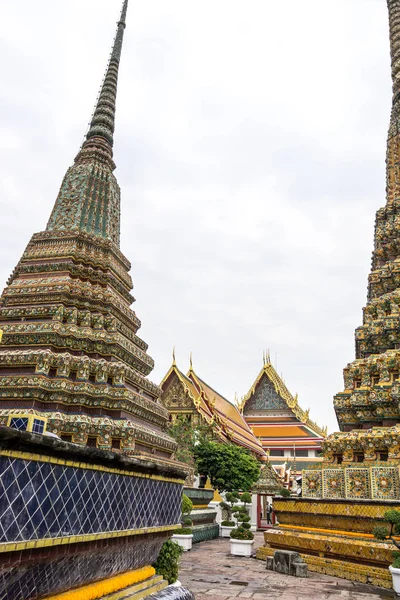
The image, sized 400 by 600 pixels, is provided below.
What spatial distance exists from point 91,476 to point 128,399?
6.39 m

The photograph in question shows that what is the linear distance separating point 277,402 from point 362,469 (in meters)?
24.1

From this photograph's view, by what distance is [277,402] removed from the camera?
3284cm

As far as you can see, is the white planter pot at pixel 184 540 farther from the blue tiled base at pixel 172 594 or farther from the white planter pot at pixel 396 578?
the blue tiled base at pixel 172 594

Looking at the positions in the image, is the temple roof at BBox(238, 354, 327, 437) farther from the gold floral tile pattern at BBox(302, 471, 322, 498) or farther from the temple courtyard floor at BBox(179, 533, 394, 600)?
the temple courtyard floor at BBox(179, 533, 394, 600)

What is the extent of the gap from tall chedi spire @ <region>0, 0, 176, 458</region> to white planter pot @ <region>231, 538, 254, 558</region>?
2.67 meters

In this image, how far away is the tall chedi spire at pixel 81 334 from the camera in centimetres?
844

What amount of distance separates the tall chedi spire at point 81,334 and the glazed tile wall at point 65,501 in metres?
5.27

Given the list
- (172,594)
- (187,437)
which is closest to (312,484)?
(172,594)

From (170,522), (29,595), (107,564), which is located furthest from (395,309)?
(29,595)

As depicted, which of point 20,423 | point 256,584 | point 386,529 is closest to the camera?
point 20,423

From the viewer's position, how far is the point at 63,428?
811 cm

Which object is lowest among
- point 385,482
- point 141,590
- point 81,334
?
point 141,590

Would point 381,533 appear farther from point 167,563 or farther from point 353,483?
point 167,563

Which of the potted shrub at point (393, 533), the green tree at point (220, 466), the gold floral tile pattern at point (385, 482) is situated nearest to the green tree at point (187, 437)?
the green tree at point (220, 466)
